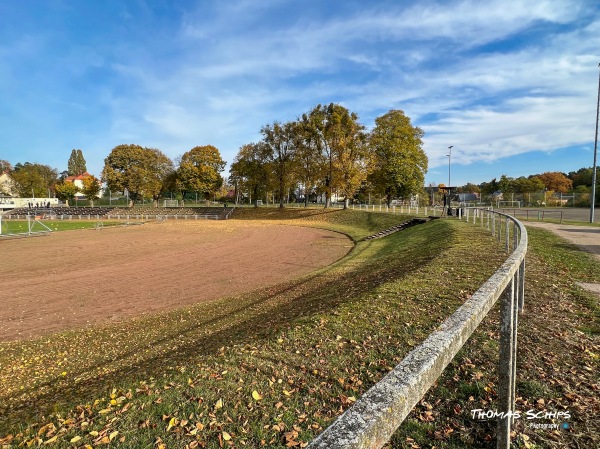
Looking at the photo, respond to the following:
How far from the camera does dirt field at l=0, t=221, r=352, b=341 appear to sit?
1083 centimetres

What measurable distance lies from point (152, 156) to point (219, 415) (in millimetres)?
77713

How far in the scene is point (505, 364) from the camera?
222 centimetres

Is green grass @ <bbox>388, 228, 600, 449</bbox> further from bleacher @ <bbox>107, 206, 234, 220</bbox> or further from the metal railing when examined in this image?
bleacher @ <bbox>107, 206, 234, 220</bbox>

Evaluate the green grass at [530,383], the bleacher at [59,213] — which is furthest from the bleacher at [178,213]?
the green grass at [530,383]

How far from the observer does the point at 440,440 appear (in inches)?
126

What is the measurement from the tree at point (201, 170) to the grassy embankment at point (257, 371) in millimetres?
65645

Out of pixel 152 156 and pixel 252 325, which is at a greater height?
pixel 152 156

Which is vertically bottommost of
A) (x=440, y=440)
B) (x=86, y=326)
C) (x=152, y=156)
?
(x=86, y=326)

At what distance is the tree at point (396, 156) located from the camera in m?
48.5

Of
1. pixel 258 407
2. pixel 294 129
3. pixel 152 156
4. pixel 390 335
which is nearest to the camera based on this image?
pixel 258 407

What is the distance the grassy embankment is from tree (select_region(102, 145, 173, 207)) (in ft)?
225

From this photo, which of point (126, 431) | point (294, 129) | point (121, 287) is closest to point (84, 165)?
point (294, 129)

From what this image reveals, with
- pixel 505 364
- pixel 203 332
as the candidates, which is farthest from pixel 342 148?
pixel 505 364

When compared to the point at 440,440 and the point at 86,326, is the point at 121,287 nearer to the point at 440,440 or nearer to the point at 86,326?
the point at 86,326
